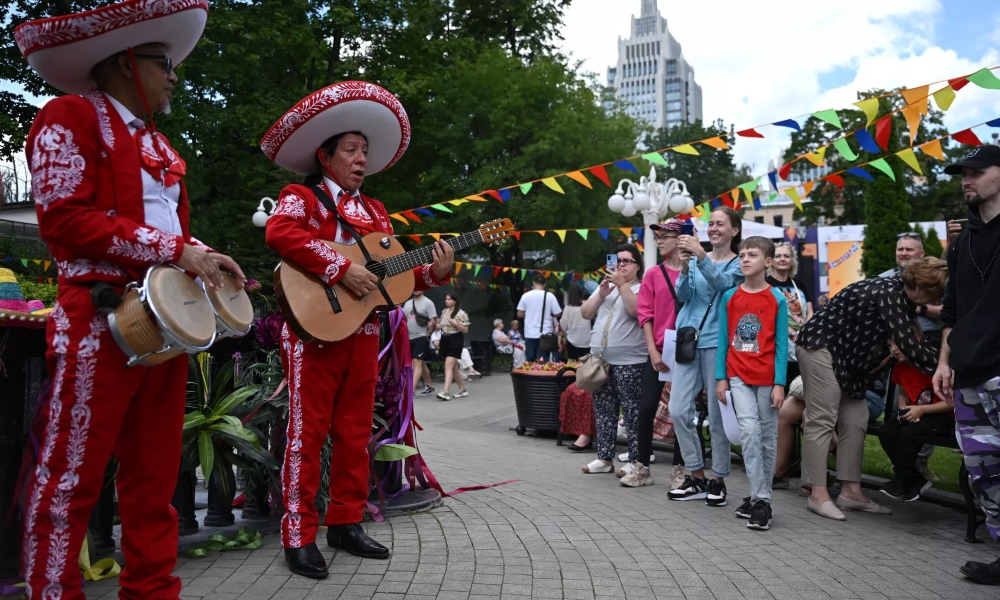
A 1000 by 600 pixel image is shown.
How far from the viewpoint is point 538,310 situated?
15570 mm

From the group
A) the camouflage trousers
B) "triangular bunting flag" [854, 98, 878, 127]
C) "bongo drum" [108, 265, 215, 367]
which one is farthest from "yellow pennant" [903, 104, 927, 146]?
"bongo drum" [108, 265, 215, 367]

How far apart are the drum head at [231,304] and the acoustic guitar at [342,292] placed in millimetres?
768

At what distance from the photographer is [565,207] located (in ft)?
94.3

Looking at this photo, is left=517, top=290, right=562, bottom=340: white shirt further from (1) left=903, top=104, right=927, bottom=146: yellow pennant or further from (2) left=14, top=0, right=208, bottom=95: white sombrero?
(2) left=14, top=0, right=208, bottom=95: white sombrero

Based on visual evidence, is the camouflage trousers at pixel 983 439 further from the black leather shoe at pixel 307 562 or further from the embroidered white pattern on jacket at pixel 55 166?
the embroidered white pattern on jacket at pixel 55 166

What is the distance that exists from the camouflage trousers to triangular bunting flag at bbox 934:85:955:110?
390cm

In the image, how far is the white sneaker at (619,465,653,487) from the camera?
701 centimetres

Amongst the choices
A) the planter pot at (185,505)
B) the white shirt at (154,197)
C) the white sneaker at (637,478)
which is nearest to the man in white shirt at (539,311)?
the white sneaker at (637,478)

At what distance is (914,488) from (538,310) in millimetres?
9497

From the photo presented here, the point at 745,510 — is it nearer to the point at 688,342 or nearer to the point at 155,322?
the point at 688,342

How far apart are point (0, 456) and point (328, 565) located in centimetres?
158

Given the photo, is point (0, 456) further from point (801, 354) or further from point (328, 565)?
point (801, 354)

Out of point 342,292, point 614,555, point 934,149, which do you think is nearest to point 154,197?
point 342,292

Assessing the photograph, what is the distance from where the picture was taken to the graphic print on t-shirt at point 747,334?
577 cm
